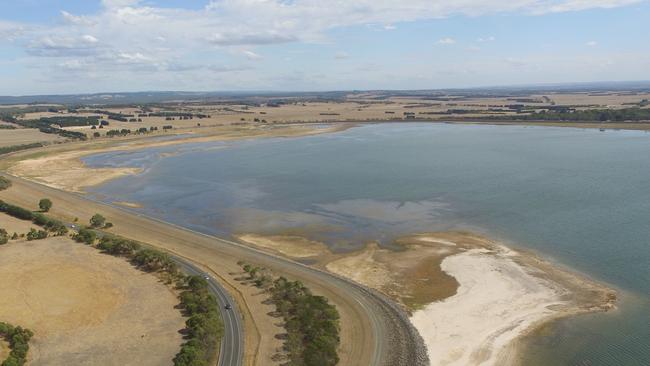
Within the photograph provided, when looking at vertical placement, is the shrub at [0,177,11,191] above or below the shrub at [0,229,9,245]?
above

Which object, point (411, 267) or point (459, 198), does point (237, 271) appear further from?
point (459, 198)

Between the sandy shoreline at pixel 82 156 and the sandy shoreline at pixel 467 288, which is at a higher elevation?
the sandy shoreline at pixel 82 156

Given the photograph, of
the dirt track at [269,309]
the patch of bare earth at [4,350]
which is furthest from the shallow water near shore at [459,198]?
the patch of bare earth at [4,350]

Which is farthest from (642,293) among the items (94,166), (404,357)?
(94,166)

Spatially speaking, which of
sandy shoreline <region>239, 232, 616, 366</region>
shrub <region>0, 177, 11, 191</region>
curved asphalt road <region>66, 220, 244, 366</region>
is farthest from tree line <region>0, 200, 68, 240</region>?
sandy shoreline <region>239, 232, 616, 366</region>

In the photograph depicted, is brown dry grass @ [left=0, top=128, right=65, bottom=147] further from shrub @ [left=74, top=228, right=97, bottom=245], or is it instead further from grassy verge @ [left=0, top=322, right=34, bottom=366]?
grassy verge @ [left=0, top=322, right=34, bottom=366]

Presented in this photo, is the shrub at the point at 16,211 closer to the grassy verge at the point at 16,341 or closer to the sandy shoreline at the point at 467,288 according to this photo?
the sandy shoreline at the point at 467,288
